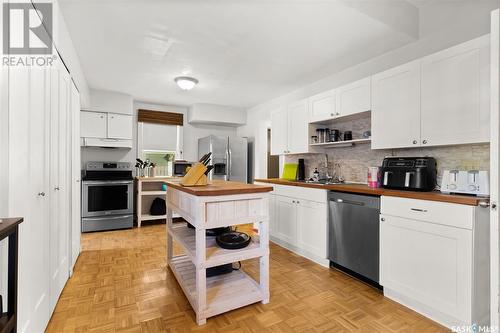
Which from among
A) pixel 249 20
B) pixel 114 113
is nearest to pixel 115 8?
pixel 249 20

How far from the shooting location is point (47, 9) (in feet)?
5.92

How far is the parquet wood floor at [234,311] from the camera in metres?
1.75

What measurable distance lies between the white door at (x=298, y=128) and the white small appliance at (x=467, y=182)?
68.6 inches

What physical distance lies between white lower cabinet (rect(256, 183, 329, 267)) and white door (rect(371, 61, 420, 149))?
90 cm

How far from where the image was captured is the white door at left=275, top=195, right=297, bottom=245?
3.21 metres

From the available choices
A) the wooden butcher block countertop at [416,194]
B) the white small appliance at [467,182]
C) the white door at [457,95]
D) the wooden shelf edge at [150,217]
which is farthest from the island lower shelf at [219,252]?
the wooden shelf edge at [150,217]

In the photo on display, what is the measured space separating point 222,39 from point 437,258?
2.77 metres

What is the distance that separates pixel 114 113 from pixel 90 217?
1.93m

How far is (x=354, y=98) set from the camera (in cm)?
285

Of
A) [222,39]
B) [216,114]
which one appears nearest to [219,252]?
[222,39]

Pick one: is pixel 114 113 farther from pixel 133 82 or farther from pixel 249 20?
pixel 249 20

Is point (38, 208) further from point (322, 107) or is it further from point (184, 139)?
point (184, 139)

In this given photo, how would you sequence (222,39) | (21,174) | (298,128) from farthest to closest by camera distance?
(298,128), (222,39), (21,174)

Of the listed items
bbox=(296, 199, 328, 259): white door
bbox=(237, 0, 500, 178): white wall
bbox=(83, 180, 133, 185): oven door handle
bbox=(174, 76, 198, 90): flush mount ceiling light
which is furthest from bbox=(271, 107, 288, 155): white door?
bbox=(83, 180, 133, 185): oven door handle
